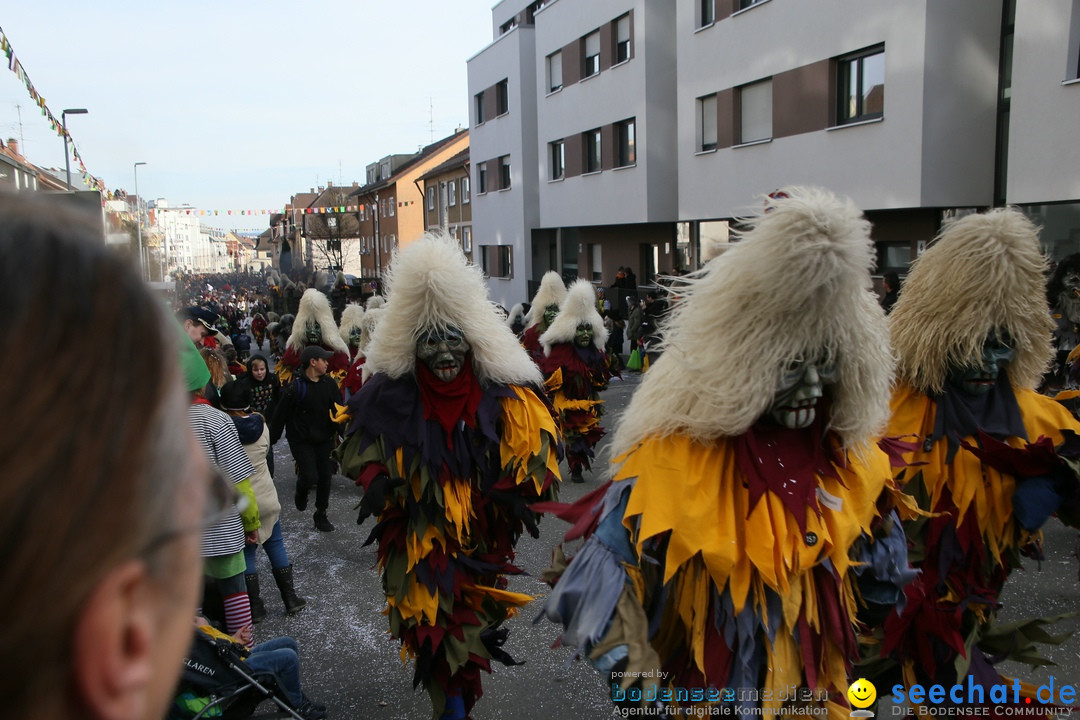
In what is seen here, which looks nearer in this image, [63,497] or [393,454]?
[63,497]

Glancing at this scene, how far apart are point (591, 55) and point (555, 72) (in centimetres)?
223

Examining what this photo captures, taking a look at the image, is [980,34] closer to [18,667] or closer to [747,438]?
[747,438]

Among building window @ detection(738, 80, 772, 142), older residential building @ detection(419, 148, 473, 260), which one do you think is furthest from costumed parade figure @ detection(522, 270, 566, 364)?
older residential building @ detection(419, 148, 473, 260)

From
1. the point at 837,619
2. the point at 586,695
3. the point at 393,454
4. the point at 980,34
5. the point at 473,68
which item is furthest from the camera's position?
the point at 473,68

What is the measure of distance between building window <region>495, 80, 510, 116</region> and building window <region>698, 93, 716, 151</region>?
12.1 m

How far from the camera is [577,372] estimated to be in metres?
9.24

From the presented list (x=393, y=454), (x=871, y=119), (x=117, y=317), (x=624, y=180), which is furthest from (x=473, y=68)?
(x=117, y=317)

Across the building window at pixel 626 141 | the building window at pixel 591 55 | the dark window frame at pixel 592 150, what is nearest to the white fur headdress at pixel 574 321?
the building window at pixel 626 141

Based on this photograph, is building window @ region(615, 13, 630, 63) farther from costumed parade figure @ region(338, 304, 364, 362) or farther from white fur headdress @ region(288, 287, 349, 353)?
white fur headdress @ region(288, 287, 349, 353)

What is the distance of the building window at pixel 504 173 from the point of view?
29.6 metres

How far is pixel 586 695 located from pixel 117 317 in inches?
166

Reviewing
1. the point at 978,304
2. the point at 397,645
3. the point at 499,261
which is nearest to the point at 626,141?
the point at 499,261

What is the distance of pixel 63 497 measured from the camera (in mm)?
619

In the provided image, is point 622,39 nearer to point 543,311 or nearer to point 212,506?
point 543,311
